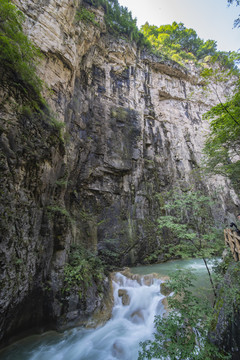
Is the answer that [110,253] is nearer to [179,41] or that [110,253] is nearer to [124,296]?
[124,296]

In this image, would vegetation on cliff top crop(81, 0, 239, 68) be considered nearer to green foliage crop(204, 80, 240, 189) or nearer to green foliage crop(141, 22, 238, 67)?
green foliage crop(141, 22, 238, 67)

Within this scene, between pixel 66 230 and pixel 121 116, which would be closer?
pixel 66 230

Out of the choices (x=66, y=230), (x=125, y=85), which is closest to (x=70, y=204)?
(x=66, y=230)

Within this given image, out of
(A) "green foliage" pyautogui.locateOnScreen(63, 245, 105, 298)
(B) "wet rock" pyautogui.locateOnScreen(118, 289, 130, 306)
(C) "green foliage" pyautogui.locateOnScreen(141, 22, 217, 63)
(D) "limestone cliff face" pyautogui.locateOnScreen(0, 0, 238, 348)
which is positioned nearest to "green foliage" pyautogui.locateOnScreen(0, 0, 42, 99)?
(D) "limestone cliff face" pyautogui.locateOnScreen(0, 0, 238, 348)

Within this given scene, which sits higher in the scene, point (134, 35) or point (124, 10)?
point (124, 10)

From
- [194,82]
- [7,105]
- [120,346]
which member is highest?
[194,82]

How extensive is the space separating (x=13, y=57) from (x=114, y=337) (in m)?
9.59

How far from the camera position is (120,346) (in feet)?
16.9

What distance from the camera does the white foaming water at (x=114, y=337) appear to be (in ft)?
15.5

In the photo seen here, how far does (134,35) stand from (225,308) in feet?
76.9

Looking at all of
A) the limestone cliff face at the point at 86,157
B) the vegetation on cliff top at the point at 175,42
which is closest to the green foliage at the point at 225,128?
the limestone cliff face at the point at 86,157

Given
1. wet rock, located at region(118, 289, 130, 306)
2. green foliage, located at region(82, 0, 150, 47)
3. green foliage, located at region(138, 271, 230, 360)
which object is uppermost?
green foliage, located at region(82, 0, 150, 47)

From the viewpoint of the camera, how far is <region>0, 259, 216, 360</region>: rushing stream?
15.4 feet

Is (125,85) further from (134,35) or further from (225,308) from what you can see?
(225,308)
